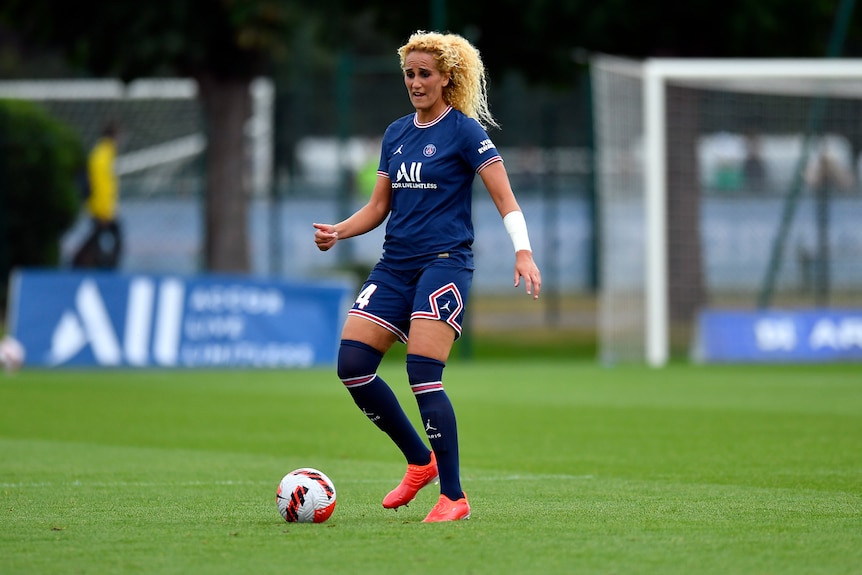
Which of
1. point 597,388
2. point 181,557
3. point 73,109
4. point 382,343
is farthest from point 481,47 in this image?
point 181,557

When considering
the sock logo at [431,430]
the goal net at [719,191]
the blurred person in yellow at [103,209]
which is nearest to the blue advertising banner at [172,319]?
the goal net at [719,191]

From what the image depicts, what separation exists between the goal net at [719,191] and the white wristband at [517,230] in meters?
11.5

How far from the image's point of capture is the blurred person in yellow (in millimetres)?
22391

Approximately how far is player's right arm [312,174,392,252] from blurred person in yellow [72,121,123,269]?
15.5 m

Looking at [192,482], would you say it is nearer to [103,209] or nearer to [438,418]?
[438,418]

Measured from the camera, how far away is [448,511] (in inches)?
266

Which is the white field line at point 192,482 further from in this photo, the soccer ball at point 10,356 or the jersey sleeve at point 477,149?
the soccer ball at point 10,356

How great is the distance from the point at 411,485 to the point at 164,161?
20013mm

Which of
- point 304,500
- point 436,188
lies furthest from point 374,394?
point 436,188

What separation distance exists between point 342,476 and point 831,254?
14.3m

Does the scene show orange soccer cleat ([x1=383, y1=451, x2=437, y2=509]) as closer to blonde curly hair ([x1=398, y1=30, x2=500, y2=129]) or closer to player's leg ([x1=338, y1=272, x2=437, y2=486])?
player's leg ([x1=338, y1=272, x2=437, y2=486])

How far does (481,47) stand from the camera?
22.2 m

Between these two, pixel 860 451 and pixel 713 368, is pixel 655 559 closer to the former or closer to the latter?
pixel 860 451

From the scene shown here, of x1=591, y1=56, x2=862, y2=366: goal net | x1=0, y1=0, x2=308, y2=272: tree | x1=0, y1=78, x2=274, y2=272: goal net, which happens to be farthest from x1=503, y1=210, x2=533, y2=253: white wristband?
x1=0, y1=78, x2=274, y2=272: goal net
